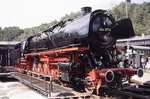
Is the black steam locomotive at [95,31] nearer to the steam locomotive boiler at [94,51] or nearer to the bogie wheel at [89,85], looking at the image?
the steam locomotive boiler at [94,51]

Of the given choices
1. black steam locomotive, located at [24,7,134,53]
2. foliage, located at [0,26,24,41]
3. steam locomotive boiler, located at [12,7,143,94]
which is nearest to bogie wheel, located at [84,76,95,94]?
steam locomotive boiler, located at [12,7,143,94]

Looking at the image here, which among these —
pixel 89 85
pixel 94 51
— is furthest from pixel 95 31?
pixel 89 85

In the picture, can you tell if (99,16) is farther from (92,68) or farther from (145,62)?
(145,62)

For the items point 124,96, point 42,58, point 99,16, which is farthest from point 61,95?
point 42,58

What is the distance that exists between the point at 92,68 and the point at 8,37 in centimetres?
12353

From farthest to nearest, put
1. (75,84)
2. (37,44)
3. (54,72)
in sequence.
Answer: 1. (37,44)
2. (54,72)
3. (75,84)

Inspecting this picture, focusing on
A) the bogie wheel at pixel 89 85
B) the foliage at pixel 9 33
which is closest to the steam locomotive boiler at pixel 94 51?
the bogie wheel at pixel 89 85

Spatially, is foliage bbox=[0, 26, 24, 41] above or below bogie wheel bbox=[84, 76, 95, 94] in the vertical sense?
above

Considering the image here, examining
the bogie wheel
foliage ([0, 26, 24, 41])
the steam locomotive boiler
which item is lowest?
the bogie wheel

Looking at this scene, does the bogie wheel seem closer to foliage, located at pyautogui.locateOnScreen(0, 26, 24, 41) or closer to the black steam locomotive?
the black steam locomotive

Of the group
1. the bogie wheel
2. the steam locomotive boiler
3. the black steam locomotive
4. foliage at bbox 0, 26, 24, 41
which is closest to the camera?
the bogie wheel

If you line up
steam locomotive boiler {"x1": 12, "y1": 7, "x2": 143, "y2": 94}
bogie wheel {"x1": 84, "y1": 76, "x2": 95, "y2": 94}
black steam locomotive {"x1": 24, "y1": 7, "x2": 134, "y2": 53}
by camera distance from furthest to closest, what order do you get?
black steam locomotive {"x1": 24, "y1": 7, "x2": 134, "y2": 53} < steam locomotive boiler {"x1": 12, "y1": 7, "x2": 143, "y2": 94} < bogie wheel {"x1": 84, "y1": 76, "x2": 95, "y2": 94}

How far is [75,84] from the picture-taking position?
1277cm

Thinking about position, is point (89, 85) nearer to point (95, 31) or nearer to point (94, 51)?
point (94, 51)
